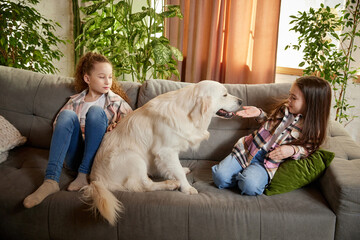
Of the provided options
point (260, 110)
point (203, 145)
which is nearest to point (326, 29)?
point (260, 110)

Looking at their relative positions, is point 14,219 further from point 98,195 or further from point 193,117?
point 193,117

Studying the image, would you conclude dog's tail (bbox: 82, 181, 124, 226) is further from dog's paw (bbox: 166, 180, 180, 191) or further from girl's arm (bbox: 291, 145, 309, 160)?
girl's arm (bbox: 291, 145, 309, 160)

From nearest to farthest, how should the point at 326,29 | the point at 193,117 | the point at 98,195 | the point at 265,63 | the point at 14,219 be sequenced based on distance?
the point at 98,195 → the point at 14,219 → the point at 193,117 → the point at 326,29 → the point at 265,63

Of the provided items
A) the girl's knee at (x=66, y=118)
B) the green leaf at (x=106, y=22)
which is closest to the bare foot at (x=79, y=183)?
the girl's knee at (x=66, y=118)

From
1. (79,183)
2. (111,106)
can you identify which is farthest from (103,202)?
(111,106)

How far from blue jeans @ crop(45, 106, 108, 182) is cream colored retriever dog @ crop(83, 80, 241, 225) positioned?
6 cm

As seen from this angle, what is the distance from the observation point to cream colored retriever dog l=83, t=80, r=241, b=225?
1664 mm

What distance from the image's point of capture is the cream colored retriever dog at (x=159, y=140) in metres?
1.66

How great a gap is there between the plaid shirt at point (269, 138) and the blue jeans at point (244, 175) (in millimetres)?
34

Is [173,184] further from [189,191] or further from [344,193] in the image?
[344,193]

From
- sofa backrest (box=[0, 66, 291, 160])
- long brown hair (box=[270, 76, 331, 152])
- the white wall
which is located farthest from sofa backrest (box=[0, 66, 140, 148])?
the white wall

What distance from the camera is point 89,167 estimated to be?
180 cm

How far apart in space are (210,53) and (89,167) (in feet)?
6.99

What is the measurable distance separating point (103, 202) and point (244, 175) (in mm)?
757
